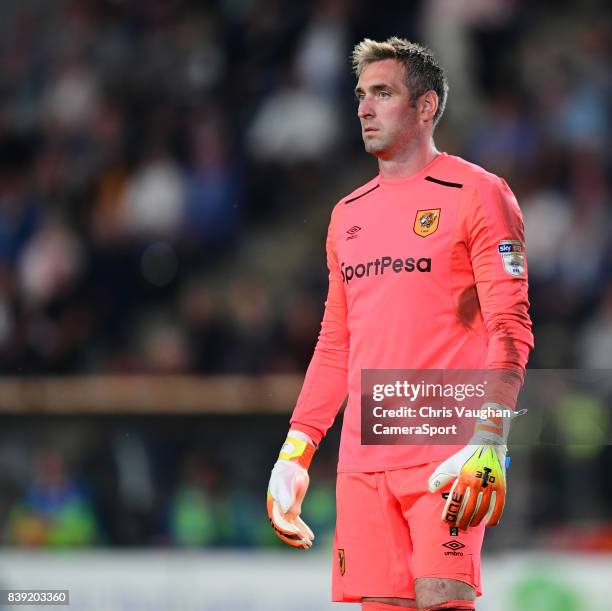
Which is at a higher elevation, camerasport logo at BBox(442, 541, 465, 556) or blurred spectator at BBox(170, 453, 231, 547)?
camerasport logo at BBox(442, 541, 465, 556)

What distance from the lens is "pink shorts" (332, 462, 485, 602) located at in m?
3.92

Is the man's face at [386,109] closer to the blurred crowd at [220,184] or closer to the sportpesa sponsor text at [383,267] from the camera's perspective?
A: the sportpesa sponsor text at [383,267]

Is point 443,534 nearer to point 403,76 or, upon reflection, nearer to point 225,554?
point 403,76

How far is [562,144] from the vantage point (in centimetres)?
984

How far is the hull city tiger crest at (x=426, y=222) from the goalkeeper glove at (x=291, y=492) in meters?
0.84

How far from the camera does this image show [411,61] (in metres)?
4.32

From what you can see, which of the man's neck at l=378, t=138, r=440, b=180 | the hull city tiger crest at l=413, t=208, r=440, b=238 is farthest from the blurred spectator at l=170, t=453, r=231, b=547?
the hull city tiger crest at l=413, t=208, r=440, b=238

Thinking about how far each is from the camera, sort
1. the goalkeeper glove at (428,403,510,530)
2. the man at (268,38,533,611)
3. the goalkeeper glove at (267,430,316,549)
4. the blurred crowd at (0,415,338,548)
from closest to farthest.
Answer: the goalkeeper glove at (428,403,510,530) < the man at (268,38,533,611) < the goalkeeper glove at (267,430,316,549) < the blurred crowd at (0,415,338,548)

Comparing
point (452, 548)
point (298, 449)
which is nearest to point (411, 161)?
point (298, 449)

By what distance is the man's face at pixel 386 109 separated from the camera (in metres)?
4.27

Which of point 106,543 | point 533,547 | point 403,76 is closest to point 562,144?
point 533,547

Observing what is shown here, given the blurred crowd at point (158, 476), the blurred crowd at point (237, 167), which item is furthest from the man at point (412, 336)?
the blurred crowd at point (237, 167)

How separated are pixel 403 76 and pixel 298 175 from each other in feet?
21.6

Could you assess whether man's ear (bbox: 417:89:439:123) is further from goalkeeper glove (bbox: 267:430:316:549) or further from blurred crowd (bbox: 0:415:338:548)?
blurred crowd (bbox: 0:415:338:548)
